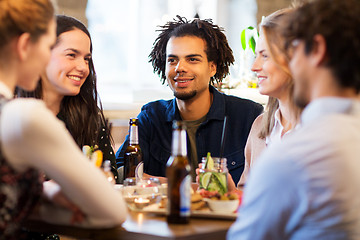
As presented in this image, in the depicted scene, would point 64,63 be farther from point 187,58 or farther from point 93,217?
point 93,217

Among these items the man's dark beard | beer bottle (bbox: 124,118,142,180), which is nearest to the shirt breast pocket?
the man's dark beard

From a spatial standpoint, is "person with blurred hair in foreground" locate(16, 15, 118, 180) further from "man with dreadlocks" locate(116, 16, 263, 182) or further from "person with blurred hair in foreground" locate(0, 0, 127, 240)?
"person with blurred hair in foreground" locate(0, 0, 127, 240)

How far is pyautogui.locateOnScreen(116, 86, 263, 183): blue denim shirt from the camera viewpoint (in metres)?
2.60

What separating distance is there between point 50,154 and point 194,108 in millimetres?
1822

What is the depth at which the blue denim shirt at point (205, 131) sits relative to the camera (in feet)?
8.54

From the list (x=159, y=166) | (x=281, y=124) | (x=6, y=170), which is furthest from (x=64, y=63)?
(x=6, y=170)

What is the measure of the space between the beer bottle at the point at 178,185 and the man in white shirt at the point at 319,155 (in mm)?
227

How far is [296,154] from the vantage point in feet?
3.23

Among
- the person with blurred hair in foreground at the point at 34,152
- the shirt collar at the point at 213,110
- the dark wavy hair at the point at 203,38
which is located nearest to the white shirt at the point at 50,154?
the person with blurred hair in foreground at the point at 34,152

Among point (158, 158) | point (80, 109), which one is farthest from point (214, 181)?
point (158, 158)

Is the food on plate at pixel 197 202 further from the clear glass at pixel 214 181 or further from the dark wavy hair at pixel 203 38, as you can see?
the dark wavy hair at pixel 203 38

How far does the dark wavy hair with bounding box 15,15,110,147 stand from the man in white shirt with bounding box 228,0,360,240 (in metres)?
1.29

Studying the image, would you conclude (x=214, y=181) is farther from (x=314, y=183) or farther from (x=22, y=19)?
(x=22, y=19)

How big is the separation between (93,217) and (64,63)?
1258 mm
